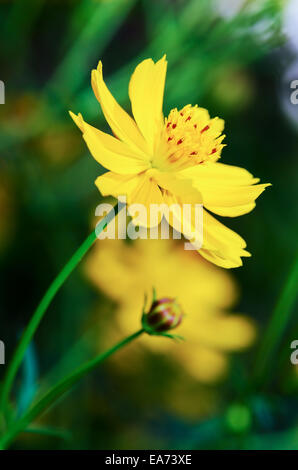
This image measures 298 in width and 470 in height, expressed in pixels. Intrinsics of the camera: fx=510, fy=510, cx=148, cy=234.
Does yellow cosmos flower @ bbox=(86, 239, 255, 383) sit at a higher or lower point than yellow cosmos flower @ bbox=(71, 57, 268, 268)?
higher

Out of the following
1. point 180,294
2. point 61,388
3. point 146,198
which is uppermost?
point 180,294

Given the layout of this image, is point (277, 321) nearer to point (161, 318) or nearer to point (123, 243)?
point (161, 318)

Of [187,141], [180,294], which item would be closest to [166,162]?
[187,141]

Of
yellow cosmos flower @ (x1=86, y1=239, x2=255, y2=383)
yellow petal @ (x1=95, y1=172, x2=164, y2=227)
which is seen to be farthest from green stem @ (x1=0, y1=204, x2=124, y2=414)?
yellow cosmos flower @ (x1=86, y1=239, x2=255, y2=383)

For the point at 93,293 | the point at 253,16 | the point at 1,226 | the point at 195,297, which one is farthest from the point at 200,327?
the point at 253,16

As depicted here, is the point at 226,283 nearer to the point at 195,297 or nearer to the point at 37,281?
the point at 195,297

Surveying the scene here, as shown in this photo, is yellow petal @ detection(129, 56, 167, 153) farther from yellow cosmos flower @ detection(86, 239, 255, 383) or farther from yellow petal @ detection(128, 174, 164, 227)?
yellow cosmos flower @ detection(86, 239, 255, 383)

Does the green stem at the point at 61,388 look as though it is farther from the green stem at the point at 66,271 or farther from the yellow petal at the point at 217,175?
the yellow petal at the point at 217,175
